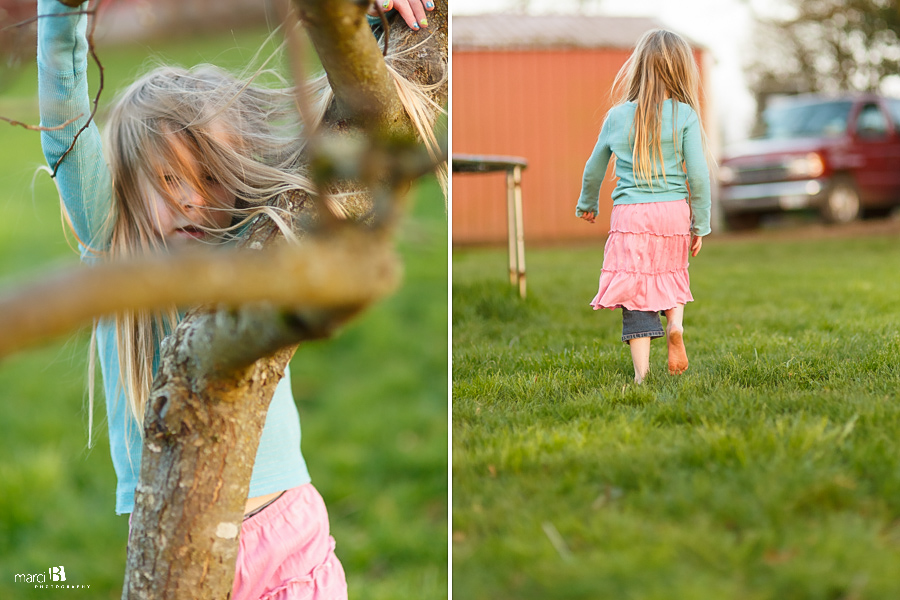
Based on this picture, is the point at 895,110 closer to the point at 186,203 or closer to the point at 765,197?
the point at 765,197

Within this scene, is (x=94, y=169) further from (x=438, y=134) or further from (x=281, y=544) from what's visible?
(x=281, y=544)

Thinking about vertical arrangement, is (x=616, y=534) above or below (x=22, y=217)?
below

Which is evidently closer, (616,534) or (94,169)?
(616,534)

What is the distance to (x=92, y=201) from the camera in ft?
5.02

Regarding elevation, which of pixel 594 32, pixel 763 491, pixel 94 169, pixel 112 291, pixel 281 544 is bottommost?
pixel 281 544

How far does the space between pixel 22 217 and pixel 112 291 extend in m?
7.29

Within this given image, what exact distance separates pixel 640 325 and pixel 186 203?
2.84 ft

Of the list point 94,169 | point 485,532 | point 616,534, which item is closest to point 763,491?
point 616,534

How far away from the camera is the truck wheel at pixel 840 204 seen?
3.76m

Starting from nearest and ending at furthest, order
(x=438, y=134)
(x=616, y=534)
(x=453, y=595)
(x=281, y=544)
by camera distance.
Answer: (x=616, y=534) → (x=453, y=595) → (x=438, y=134) → (x=281, y=544)

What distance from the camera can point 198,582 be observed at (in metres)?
1.17

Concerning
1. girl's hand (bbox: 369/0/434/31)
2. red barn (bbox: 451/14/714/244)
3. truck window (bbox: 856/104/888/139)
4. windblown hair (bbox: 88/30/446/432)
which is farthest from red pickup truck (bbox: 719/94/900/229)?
windblown hair (bbox: 88/30/446/432)

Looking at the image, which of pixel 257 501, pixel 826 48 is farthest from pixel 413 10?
pixel 826 48

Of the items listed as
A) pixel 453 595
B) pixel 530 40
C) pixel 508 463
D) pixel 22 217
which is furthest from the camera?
pixel 530 40
